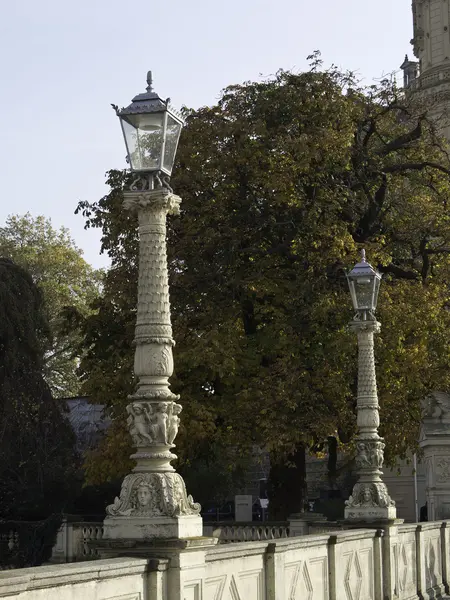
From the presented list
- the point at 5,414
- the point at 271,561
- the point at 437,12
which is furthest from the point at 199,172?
the point at 437,12

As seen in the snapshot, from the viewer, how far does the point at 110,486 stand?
47.3m

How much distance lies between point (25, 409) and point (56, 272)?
28223 millimetres

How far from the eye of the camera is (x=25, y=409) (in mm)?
35469

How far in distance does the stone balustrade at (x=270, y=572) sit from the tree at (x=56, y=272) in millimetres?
40409

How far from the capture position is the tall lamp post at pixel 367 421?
18750 mm

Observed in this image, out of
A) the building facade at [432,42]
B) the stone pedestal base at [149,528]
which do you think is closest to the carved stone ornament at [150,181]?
the stone pedestal base at [149,528]

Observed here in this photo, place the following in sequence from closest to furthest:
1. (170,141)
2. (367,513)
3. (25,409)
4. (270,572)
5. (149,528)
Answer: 1. (149,528)
2. (170,141)
3. (270,572)
4. (367,513)
5. (25,409)

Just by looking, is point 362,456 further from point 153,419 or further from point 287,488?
point 287,488

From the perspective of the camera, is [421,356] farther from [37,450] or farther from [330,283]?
[37,450]

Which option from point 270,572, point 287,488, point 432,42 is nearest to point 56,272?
point 432,42

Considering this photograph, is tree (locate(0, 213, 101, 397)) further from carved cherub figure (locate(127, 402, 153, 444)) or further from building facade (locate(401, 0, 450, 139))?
carved cherub figure (locate(127, 402, 153, 444))

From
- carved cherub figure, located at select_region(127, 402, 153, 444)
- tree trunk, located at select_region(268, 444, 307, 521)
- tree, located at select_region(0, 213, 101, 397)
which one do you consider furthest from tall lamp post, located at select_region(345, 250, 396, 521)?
tree, located at select_region(0, 213, 101, 397)

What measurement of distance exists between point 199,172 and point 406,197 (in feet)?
18.8

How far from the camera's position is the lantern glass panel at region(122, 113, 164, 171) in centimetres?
1056
